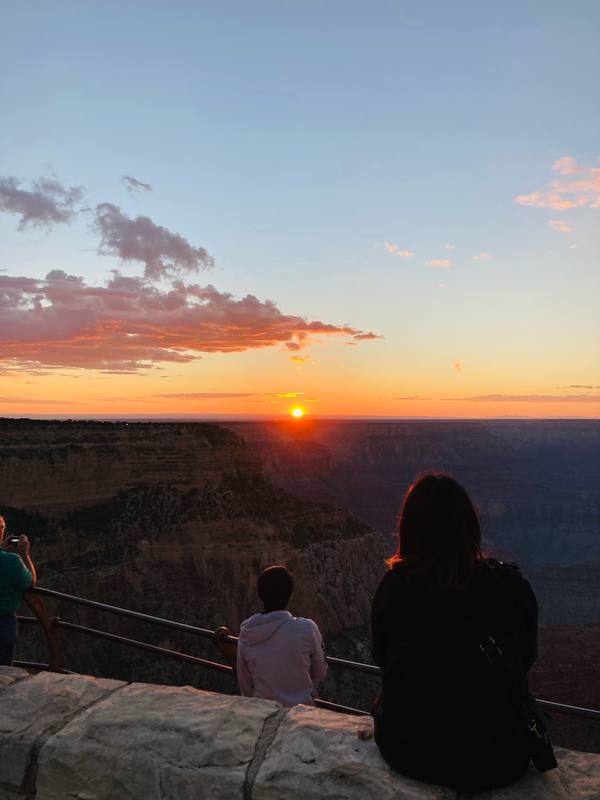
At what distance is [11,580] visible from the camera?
14.4ft

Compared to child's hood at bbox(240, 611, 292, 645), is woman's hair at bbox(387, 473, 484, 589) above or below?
above

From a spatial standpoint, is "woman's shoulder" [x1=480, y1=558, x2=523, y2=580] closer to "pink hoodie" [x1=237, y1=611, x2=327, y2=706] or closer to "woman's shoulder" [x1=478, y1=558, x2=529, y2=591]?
"woman's shoulder" [x1=478, y1=558, x2=529, y2=591]

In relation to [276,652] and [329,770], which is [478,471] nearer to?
[276,652]

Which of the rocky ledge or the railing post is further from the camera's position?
the railing post

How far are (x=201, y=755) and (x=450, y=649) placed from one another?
1022 millimetres

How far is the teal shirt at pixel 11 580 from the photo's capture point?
4.40 m

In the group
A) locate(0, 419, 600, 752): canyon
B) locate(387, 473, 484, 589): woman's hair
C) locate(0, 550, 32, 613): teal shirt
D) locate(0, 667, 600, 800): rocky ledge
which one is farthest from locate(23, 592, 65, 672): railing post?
locate(0, 419, 600, 752): canyon

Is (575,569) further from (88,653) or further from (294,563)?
(88,653)

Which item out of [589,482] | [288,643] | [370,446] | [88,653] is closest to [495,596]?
[288,643]

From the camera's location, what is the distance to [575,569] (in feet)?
218

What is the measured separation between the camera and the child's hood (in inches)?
142

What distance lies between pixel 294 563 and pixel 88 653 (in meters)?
13.0

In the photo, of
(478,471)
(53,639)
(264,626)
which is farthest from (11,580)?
(478,471)

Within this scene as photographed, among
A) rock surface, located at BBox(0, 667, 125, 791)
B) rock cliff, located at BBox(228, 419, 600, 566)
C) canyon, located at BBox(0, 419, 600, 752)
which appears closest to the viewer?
rock surface, located at BBox(0, 667, 125, 791)
